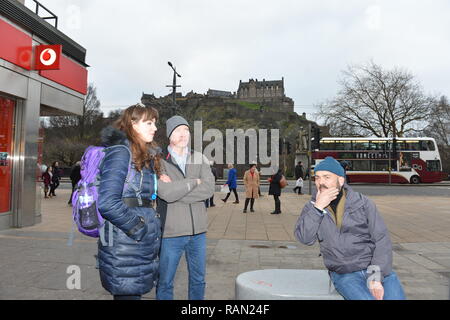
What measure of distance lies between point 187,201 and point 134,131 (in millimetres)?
744

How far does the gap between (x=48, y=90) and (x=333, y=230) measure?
7820 mm

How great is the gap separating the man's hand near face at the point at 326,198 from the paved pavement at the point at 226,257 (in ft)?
5.77

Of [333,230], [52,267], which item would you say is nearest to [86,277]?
[52,267]

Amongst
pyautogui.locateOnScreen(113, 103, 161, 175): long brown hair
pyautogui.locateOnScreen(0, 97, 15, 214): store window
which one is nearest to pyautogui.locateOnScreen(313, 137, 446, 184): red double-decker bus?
pyautogui.locateOnScreen(0, 97, 15, 214): store window

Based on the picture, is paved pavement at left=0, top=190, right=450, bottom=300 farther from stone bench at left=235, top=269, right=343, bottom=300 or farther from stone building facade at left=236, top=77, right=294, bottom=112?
stone building facade at left=236, top=77, right=294, bottom=112

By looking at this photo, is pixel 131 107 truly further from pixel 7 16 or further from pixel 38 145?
pixel 38 145

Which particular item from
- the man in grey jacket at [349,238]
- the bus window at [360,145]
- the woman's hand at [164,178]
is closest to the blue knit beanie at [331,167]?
the man in grey jacket at [349,238]

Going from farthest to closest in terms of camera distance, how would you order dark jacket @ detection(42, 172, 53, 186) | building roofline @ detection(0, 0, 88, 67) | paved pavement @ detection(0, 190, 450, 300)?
dark jacket @ detection(42, 172, 53, 186) < building roofline @ detection(0, 0, 88, 67) < paved pavement @ detection(0, 190, 450, 300)

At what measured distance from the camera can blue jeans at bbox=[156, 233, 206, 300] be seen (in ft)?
8.63

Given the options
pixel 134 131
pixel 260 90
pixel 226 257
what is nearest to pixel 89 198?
pixel 134 131

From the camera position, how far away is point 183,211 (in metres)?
2.72

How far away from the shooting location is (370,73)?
37.0 m

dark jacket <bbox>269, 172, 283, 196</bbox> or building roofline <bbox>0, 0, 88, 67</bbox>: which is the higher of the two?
building roofline <bbox>0, 0, 88, 67</bbox>

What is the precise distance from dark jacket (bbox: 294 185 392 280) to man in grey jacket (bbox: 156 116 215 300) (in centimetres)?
84
